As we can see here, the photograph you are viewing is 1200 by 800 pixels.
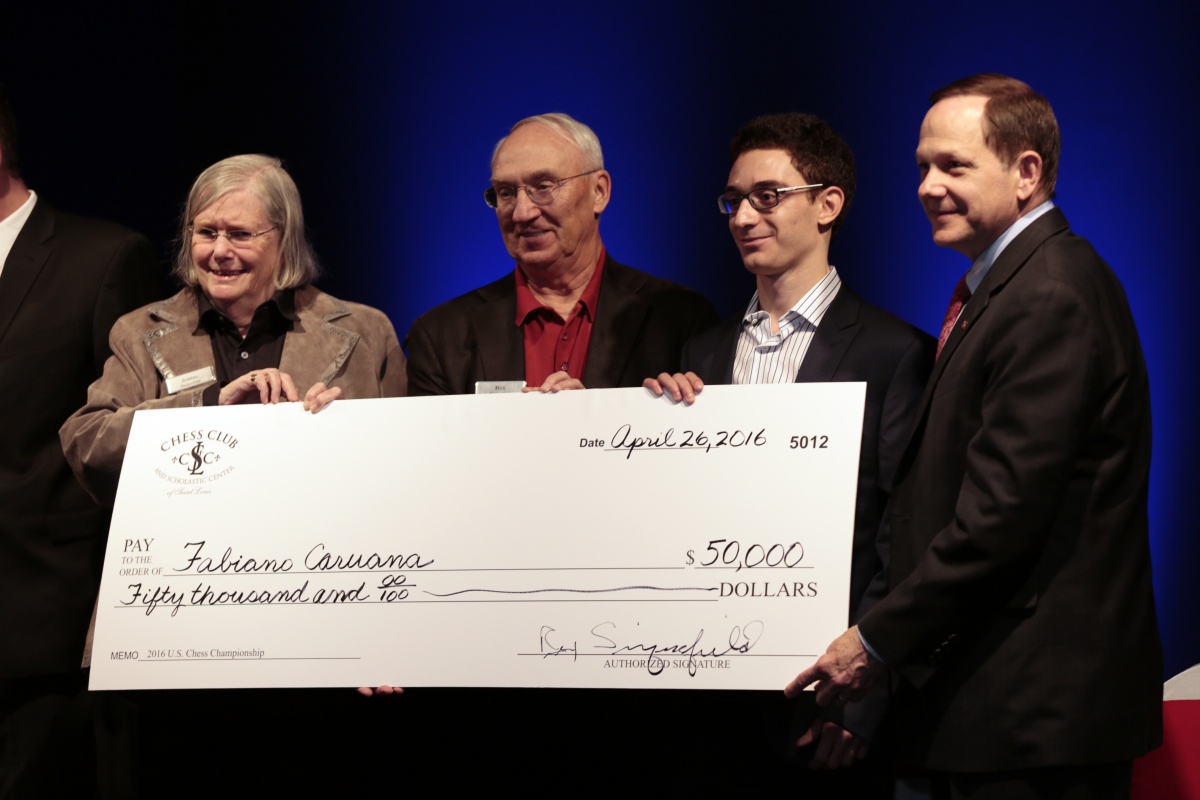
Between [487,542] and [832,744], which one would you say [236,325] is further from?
[832,744]

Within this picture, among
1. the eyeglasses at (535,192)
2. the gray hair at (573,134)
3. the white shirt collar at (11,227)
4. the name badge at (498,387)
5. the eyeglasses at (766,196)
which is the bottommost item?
the name badge at (498,387)

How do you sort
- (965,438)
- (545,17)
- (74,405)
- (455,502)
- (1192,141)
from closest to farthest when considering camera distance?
(965,438)
(455,502)
(74,405)
(1192,141)
(545,17)

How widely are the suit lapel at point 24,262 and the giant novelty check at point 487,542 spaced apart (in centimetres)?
79

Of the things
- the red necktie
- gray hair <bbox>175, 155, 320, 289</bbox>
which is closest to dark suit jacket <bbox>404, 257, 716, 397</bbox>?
gray hair <bbox>175, 155, 320, 289</bbox>

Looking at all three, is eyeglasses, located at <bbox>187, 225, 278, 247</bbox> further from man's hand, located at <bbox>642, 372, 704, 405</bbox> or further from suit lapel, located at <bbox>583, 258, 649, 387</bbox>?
man's hand, located at <bbox>642, 372, 704, 405</bbox>

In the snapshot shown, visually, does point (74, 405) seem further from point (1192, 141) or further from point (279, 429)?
point (1192, 141)

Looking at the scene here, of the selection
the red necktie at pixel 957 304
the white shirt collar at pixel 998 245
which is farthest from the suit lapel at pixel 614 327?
the white shirt collar at pixel 998 245

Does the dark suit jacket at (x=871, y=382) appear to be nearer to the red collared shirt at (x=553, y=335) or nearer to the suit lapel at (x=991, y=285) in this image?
the suit lapel at (x=991, y=285)

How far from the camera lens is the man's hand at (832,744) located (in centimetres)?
226

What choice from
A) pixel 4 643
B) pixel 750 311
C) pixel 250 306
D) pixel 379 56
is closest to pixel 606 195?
pixel 750 311

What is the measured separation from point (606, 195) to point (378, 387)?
0.76 meters

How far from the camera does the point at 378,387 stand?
2.93 meters

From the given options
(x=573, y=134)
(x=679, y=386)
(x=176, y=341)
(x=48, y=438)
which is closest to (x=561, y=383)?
(x=679, y=386)

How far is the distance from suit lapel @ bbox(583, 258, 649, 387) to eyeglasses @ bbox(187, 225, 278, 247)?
85 cm
